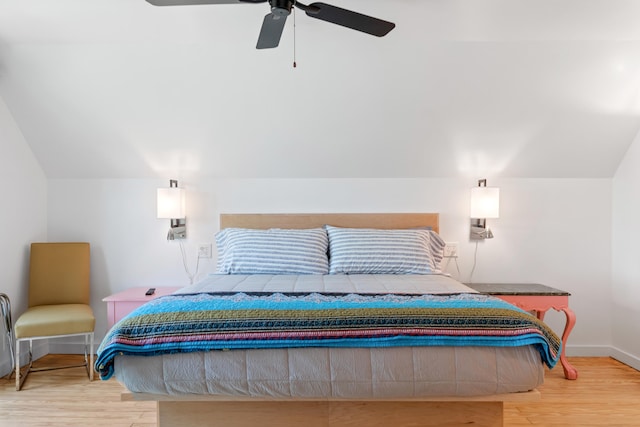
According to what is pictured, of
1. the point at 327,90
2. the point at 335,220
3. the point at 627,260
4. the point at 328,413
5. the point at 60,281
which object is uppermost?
the point at 327,90

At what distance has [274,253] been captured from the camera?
2828 mm

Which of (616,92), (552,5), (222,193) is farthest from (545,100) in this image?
(222,193)

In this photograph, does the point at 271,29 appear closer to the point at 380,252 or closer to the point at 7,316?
the point at 380,252

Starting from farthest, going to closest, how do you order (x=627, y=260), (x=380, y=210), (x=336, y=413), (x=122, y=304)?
(x=380, y=210), (x=627, y=260), (x=122, y=304), (x=336, y=413)

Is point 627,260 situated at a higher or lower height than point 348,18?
lower

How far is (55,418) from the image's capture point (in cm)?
224

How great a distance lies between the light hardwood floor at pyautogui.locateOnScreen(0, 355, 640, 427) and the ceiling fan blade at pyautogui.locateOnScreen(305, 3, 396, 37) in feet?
6.91

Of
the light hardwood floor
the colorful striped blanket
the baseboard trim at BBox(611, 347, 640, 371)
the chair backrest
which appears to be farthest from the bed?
the baseboard trim at BBox(611, 347, 640, 371)

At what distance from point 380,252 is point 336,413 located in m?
1.26

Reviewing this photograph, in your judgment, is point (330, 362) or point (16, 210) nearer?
point (330, 362)

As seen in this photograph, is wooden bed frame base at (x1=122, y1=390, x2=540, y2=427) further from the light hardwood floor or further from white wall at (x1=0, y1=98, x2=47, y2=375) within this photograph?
white wall at (x1=0, y1=98, x2=47, y2=375)

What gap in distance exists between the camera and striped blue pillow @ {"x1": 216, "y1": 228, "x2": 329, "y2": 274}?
2787 millimetres

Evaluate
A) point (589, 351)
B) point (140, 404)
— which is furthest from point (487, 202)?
point (140, 404)

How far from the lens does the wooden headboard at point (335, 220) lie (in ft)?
Result: 10.8
